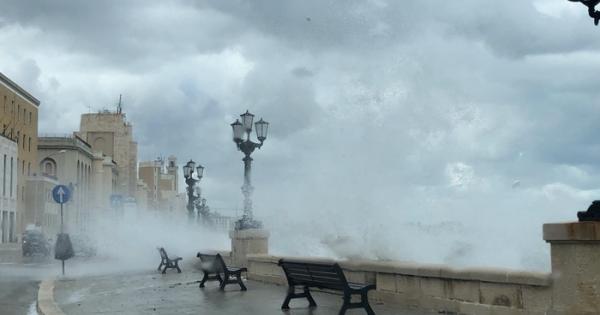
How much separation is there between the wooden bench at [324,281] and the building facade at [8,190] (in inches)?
2362

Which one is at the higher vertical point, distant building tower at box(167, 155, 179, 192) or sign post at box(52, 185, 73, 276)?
distant building tower at box(167, 155, 179, 192)

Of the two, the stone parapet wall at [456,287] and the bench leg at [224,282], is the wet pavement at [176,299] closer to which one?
the bench leg at [224,282]

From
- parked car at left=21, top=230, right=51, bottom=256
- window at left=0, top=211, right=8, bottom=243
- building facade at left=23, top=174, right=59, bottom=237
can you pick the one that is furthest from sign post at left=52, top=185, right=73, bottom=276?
A: building facade at left=23, top=174, right=59, bottom=237

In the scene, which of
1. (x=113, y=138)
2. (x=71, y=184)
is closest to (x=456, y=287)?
(x=71, y=184)

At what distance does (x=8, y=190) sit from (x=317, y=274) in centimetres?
6452

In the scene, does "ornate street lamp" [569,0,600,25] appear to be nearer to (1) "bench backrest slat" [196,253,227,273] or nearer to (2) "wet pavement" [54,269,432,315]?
(2) "wet pavement" [54,269,432,315]

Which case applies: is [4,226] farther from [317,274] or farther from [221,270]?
[317,274]

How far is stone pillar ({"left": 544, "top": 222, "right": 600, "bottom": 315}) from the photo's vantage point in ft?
25.7

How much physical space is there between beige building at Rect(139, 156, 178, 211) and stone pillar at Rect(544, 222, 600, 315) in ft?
439

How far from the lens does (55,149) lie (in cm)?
8906

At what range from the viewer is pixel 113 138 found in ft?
396

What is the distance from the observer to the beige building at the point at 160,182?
488 ft

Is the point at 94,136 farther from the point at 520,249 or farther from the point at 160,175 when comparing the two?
the point at 520,249

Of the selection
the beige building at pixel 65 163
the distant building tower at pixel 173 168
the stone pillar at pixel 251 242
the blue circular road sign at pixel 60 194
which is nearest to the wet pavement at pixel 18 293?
the blue circular road sign at pixel 60 194
